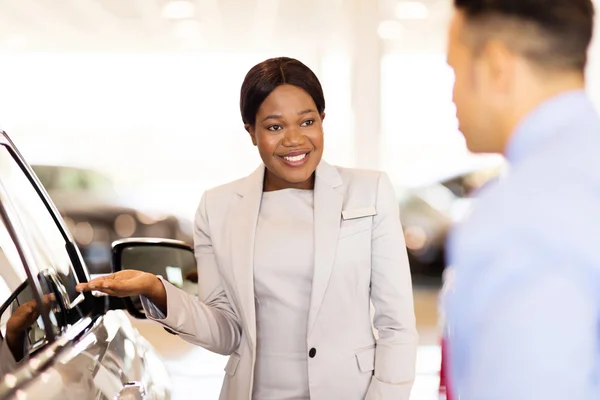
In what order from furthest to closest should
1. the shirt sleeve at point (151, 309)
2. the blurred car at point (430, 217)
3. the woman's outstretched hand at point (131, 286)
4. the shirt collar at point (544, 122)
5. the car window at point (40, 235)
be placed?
1. the blurred car at point (430, 217)
2. the shirt sleeve at point (151, 309)
3. the woman's outstretched hand at point (131, 286)
4. the car window at point (40, 235)
5. the shirt collar at point (544, 122)

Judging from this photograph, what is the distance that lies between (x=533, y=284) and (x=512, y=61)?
28 cm

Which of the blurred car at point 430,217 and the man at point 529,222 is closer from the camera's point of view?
the man at point 529,222

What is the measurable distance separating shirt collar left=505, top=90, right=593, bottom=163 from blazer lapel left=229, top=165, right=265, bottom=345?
4.30ft

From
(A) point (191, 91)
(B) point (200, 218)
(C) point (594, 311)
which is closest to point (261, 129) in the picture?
(B) point (200, 218)

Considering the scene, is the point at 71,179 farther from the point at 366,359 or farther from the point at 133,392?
the point at 133,392

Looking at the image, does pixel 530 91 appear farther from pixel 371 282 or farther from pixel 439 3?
pixel 439 3

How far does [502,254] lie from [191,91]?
7.96 meters

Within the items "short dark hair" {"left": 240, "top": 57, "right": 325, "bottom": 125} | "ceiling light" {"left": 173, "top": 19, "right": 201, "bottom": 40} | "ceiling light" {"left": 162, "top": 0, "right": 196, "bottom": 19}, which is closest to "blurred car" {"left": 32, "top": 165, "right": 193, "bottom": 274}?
"ceiling light" {"left": 173, "top": 19, "right": 201, "bottom": 40}

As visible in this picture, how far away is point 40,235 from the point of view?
6.23ft

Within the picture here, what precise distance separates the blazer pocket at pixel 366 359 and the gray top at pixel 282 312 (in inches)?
5.8

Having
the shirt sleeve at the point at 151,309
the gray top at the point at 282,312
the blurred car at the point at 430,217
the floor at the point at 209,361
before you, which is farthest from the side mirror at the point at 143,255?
the blurred car at the point at 430,217

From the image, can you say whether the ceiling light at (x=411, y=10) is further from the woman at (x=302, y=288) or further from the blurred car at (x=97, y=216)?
the woman at (x=302, y=288)

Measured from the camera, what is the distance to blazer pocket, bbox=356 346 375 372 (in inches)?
85.0

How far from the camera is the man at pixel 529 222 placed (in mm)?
794
